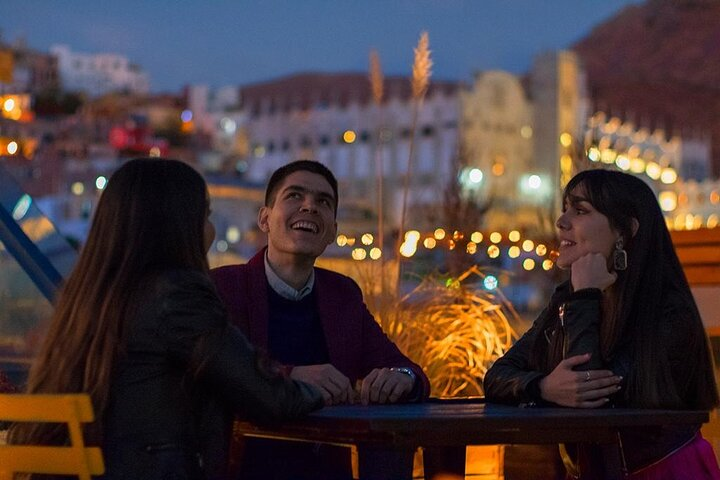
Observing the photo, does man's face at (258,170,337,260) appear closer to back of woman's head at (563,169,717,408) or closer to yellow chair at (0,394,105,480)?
back of woman's head at (563,169,717,408)

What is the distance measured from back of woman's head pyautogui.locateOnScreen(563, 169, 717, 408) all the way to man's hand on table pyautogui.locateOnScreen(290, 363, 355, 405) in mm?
640

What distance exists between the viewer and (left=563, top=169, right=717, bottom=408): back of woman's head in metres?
2.90

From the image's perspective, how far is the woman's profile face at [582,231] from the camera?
306 centimetres

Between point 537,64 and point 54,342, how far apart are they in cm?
5907

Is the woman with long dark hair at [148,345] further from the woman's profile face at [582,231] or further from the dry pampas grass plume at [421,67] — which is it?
the dry pampas grass plume at [421,67]

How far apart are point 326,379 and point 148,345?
1.96 ft

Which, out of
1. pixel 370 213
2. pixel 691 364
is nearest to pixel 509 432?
pixel 691 364

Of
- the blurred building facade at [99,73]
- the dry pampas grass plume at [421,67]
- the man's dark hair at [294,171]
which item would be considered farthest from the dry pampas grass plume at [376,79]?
the blurred building facade at [99,73]

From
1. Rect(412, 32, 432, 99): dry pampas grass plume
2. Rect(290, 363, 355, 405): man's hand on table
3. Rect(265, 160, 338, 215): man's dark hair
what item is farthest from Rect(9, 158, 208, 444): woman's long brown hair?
Rect(412, 32, 432, 99): dry pampas grass plume

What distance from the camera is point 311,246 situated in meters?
3.49

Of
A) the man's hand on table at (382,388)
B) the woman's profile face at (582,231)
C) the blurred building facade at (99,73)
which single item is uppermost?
the blurred building facade at (99,73)

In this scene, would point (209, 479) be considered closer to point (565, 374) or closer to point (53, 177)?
point (565, 374)

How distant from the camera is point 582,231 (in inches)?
121

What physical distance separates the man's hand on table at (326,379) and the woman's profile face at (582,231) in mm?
626
